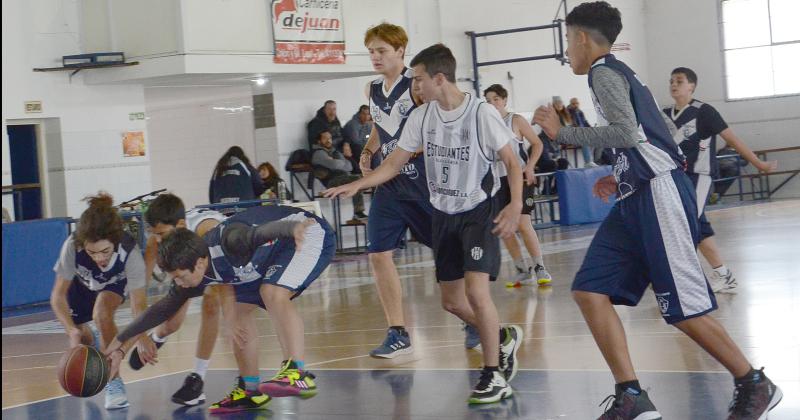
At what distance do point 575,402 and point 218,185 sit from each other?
1006 centimetres

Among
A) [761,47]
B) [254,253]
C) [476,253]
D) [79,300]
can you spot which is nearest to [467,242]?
[476,253]

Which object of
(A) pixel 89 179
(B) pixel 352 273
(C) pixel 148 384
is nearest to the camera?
(C) pixel 148 384

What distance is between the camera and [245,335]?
5656 mm

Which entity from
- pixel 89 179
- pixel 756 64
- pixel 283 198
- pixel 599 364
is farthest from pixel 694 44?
pixel 599 364

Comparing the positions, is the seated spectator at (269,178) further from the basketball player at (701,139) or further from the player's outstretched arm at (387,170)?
the player's outstretched arm at (387,170)

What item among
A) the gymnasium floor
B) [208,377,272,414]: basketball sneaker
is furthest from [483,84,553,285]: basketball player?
[208,377,272,414]: basketball sneaker

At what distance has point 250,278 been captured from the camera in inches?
232

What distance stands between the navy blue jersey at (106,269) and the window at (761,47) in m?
21.6

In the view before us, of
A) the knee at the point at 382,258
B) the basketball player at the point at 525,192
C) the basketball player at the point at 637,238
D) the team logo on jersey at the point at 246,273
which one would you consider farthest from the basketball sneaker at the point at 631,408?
the basketball player at the point at 525,192

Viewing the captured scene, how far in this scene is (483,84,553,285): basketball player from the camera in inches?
387

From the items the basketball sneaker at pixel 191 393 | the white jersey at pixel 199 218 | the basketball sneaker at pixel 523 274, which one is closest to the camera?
the white jersey at pixel 199 218

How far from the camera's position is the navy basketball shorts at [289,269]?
587 centimetres

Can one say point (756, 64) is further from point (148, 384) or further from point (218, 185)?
point (148, 384)

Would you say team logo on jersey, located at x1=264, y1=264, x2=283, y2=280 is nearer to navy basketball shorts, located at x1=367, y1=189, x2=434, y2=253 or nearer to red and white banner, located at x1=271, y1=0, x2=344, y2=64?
navy basketball shorts, located at x1=367, y1=189, x2=434, y2=253
